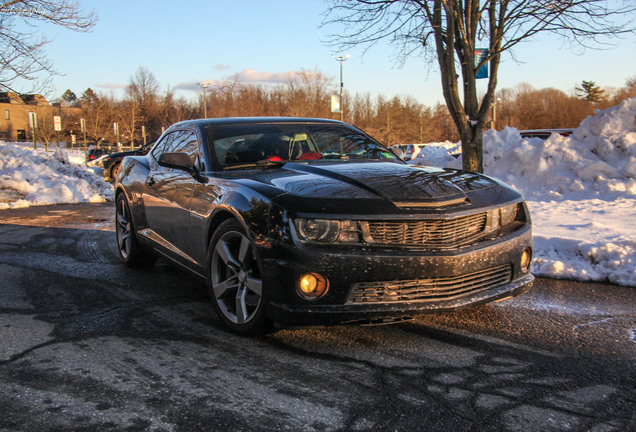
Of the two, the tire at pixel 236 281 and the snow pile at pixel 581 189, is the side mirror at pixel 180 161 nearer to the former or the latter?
the tire at pixel 236 281

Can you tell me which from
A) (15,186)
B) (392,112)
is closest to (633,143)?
(15,186)

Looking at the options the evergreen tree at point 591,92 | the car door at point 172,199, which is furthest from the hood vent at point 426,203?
the evergreen tree at point 591,92

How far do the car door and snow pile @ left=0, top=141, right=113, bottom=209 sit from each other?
8761 millimetres

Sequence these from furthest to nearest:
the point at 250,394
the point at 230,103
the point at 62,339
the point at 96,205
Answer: the point at 230,103 → the point at 96,205 → the point at 62,339 → the point at 250,394

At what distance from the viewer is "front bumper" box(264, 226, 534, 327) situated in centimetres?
303

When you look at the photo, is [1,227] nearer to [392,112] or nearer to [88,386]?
[88,386]

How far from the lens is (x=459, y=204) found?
131 inches

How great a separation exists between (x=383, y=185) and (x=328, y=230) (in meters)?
0.55

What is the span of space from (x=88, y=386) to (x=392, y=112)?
56.5 meters

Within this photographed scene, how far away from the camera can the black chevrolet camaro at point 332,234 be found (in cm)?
306

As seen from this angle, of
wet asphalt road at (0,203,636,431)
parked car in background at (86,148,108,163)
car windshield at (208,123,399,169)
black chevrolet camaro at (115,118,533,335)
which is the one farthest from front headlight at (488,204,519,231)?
parked car in background at (86,148,108,163)

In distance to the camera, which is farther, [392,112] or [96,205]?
[392,112]

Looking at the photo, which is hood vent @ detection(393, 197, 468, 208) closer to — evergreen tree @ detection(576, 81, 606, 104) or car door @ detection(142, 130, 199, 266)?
car door @ detection(142, 130, 199, 266)

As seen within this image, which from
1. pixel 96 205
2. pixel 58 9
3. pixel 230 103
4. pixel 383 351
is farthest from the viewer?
pixel 230 103
